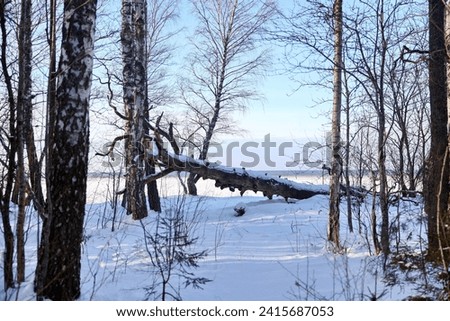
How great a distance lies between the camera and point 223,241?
21.3ft

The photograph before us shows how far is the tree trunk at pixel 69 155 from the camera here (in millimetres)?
3709

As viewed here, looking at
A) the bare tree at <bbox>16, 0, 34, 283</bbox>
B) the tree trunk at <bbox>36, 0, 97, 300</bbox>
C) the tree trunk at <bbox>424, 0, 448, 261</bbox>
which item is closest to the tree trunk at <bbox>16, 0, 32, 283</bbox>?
the bare tree at <bbox>16, 0, 34, 283</bbox>

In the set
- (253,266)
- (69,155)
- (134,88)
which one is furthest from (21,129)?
(134,88)

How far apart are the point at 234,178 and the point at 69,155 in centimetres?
623

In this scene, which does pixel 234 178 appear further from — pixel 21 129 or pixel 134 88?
pixel 21 129

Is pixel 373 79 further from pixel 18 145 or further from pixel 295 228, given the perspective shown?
pixel 18 145

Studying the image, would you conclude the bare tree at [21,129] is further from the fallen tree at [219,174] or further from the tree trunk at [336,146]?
the fallen tree at [219,174]

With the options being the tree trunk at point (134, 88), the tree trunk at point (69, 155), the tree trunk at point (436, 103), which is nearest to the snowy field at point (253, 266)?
the tree trunk at point (69, 155)

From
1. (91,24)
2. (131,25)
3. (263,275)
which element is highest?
(131,25)

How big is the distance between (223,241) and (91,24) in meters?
3.78

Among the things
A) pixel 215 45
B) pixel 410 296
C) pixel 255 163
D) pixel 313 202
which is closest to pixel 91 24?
pixel 410 296

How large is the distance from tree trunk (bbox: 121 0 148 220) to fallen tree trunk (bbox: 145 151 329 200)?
474mm

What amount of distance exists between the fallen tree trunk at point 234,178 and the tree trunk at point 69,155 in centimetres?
480

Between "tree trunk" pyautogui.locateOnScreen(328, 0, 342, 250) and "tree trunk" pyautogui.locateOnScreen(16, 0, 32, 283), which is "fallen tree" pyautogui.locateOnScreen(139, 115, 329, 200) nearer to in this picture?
"tree trunk" pyautogui.locateOnScreen(328, 0, 342, 250)
